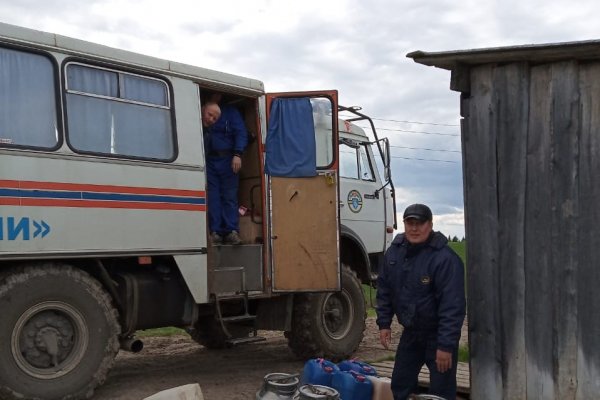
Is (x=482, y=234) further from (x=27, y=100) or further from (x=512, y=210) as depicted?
(x=27, y=100)

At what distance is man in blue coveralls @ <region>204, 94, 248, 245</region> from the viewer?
23.3ft

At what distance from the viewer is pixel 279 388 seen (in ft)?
15.2

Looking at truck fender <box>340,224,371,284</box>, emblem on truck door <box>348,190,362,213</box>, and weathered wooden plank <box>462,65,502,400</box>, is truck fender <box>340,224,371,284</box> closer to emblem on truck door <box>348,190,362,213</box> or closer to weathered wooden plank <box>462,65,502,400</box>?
emblem on truck door <box>348,190,362,213</box>

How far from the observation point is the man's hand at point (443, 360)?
4.61 meters

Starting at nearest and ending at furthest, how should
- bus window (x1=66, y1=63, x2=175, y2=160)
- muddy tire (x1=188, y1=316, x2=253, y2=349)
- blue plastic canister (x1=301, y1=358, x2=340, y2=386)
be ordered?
blue plastic canister (x1=301, y1=358, x2=340, y2=386), bus window (x1=66, y1=63, x2=175, y2=160), muddy tire (x1=188, y1=316, x2=253, y2=349)

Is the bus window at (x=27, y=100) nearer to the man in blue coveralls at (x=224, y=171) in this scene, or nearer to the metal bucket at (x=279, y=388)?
the man in blue coveralls at (x=224, y=171)

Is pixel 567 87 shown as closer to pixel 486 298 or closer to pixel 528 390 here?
pixel 486 298

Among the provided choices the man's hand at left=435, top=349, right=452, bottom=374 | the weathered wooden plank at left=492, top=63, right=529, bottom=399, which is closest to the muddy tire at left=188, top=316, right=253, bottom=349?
the man's hand at left=435, top=349, right=452, bottom=374

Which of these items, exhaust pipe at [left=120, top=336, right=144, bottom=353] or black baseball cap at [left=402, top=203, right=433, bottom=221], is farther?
exhaust pipe at [left=120, top=336, right=144, bottom=353]

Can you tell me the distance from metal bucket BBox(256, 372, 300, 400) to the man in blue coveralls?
2.53 meters

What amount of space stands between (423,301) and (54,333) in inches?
116

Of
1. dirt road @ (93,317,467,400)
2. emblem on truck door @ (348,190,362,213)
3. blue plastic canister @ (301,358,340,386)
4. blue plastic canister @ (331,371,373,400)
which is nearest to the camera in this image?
blue plastic canister @ (331,371,373,400)

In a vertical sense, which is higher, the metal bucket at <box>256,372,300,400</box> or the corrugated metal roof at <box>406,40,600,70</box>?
the corrugated metal roof at <box>406,40,600,70</box>

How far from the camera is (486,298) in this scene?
196 inches
